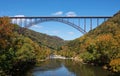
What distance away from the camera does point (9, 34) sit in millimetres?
45031

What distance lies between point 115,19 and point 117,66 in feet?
357

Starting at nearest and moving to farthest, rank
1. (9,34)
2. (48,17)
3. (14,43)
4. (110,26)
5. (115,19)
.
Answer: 1. (9,34)
2. (14,43)
3. (48,17)
4. (110,26)
5. (115,19)

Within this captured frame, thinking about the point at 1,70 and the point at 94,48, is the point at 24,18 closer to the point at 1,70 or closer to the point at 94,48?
the point at 94,48

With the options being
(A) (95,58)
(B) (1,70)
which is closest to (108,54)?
(A) (95,58)

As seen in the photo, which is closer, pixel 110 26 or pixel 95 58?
pixel 95 58

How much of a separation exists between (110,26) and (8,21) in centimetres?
11018

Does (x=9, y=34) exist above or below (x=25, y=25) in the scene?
below

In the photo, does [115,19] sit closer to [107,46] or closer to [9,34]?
[107,46]

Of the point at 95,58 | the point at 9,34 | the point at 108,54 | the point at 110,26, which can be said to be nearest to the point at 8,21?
the point at 9,34

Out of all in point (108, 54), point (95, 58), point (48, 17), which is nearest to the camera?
point (108, 54)

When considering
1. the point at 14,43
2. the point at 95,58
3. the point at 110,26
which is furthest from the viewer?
the point at 110,26

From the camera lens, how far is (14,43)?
54094 mm

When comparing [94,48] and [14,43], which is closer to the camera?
[14,43]

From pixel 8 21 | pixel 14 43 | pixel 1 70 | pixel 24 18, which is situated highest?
pixel 24 18
